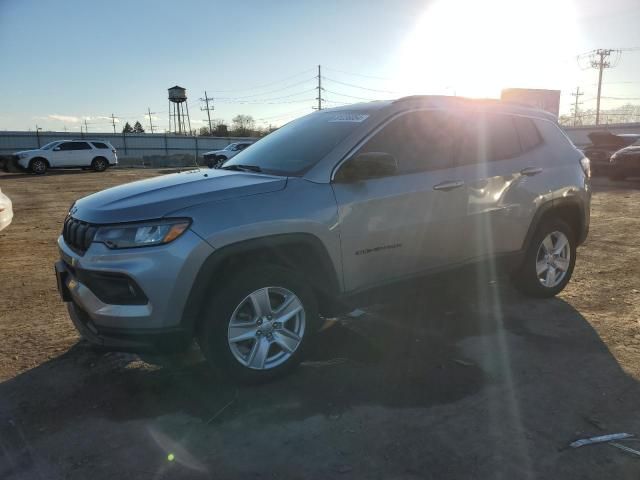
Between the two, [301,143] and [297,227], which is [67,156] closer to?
[301,143]

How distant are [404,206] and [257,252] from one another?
119 centimetres

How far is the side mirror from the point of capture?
3.47 metres

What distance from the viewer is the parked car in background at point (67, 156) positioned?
87.6ft

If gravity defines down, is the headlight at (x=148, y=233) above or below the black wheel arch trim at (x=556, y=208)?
above

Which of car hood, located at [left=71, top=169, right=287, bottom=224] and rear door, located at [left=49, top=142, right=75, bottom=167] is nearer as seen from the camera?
car hood, located at [left=71, top=169, right=287, bottom=224]

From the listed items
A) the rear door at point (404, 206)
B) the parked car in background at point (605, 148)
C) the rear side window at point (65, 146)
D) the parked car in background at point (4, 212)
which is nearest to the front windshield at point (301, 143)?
the rear door at point (404, 206)

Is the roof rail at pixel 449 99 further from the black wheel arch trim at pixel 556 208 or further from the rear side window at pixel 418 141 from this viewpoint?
the black wheel arch trim at pixel 556 208

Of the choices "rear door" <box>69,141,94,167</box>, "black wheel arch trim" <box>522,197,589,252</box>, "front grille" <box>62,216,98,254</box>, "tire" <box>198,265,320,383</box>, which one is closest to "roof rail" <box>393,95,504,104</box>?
"black wheel arch trim" <box>522,197,589,252</box>

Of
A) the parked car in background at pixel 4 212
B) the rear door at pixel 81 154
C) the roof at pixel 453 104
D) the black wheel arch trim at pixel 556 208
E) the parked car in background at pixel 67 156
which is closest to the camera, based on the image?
the roof at pixel 453 104

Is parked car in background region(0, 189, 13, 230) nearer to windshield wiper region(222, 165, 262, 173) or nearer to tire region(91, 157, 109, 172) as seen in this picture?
windshield wiper region(222, 165, 262, 173)

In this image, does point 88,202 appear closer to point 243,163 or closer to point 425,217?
point 243,163

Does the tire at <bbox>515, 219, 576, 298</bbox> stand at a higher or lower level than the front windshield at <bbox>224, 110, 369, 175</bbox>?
lower

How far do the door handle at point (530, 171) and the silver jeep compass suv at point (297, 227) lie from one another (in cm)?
1

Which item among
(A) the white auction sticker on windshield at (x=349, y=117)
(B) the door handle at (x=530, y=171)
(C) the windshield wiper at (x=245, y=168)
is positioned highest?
(A) the white auction sticker on windshield at (x=349, y=117)
